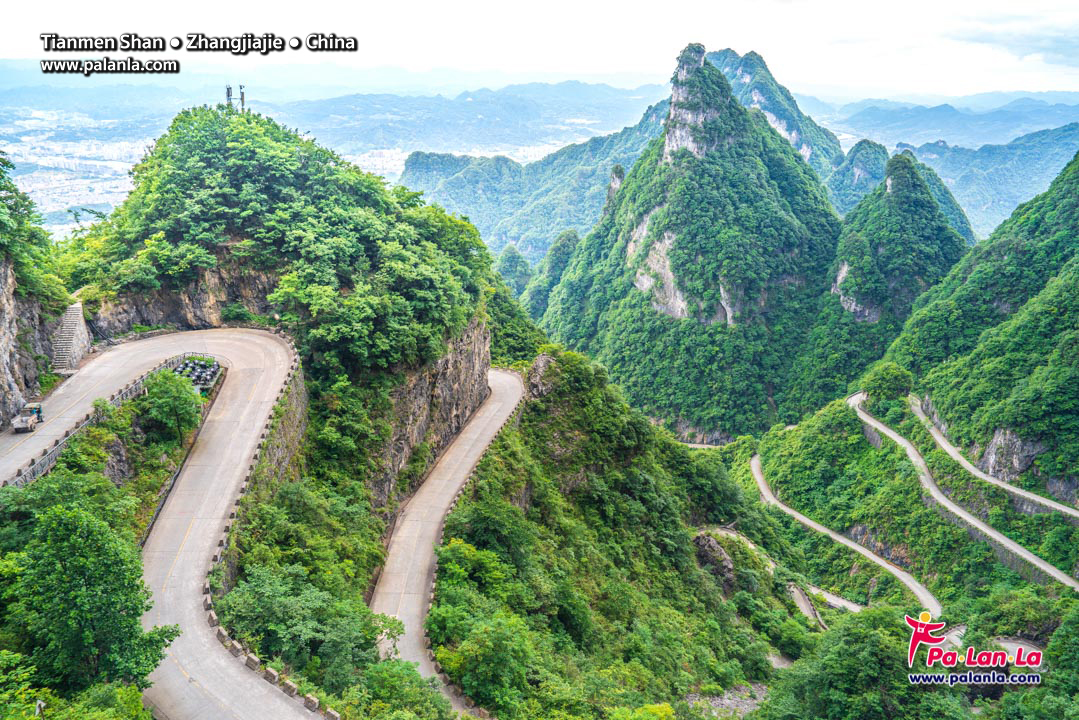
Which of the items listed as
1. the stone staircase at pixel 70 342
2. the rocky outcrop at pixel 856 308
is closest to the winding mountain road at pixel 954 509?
the rocky outcrop at pixel 856 308

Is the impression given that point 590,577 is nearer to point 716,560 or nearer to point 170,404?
point 716,560

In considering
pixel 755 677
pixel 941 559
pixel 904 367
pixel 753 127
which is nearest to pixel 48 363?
pixel 755 677

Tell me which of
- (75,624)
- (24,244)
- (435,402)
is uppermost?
(24,244)

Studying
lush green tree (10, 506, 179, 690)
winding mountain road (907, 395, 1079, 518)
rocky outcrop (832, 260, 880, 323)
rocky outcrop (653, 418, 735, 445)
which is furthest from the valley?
rocky outcrop (832, 260, 880, 323)

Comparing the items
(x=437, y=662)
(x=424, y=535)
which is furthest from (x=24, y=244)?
(x=437, y=662)

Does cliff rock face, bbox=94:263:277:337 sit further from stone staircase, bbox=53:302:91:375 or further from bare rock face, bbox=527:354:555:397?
bare rock face, bbox=527:354:555:397

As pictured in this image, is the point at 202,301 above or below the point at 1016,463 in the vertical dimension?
above
